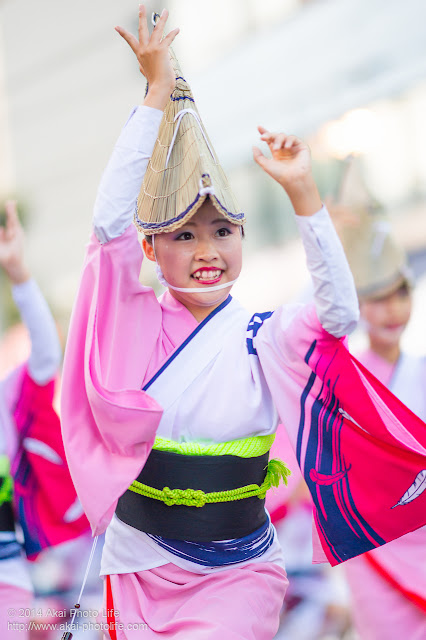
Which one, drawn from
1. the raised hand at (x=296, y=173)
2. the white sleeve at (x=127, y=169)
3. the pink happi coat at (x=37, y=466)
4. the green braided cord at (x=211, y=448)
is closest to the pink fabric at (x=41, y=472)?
the pink happi coat at (x=37, y=466)

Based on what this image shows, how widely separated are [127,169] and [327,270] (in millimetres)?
513

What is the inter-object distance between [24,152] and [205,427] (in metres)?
6.81

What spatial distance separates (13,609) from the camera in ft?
7.86

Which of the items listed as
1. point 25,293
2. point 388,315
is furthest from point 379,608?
point 25,293

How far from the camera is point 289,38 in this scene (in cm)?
577

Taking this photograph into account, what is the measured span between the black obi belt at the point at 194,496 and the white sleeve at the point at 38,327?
2.87 feet

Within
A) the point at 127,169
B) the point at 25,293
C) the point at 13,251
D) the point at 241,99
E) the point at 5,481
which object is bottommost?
the point at 5,481

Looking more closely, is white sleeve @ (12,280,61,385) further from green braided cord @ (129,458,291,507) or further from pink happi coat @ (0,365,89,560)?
green braided cord @ (129,458,291,507)

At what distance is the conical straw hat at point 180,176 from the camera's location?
174cm

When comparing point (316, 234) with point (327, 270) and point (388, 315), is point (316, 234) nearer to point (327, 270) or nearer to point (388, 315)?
point (327, 270)

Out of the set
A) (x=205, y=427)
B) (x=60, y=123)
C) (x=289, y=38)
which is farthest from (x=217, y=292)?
(x=60, y=123)

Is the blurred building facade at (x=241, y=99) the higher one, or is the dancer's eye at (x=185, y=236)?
the blurred building facade at (x=241, y=99)

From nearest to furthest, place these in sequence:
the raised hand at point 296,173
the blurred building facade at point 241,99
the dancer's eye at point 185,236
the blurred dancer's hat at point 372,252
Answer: the raised hand at point 296,173, the dancer's eye at point 185,236, the blurred dancer's hat at point 372,252, the blurred building facade at point 241,99

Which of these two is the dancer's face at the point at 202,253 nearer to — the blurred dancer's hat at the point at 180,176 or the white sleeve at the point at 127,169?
the blurred dancer's hat at the point at 180,176
